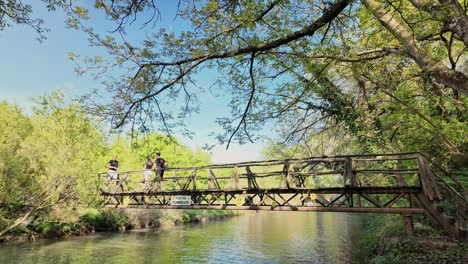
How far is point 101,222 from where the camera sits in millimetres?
27172

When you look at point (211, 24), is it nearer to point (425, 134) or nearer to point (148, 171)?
point (425, 134)

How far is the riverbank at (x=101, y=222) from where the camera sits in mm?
21453

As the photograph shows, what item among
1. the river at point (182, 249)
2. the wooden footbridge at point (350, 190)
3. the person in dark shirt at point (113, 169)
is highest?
the person in dark shirt at point (113, 169)

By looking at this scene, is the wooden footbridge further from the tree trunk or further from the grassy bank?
the tree trunk

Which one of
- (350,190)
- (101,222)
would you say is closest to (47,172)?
(101,222)

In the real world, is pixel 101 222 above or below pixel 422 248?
above

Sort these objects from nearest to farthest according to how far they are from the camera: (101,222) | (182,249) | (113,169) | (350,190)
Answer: (350,190) < (182,249) < (113,169) < (101,222)

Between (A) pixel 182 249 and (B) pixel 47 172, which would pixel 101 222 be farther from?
(A) pixel 182 249

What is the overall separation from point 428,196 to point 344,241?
12.8 meters

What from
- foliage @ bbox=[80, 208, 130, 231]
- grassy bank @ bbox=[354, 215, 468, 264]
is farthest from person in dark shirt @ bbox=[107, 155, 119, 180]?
grassy bank @ bbox=[354, 215, 468, 264]

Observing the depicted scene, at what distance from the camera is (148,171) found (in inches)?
730

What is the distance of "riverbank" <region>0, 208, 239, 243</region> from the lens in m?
21.5

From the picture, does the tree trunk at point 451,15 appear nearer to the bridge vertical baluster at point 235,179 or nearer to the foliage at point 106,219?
the bridge vertical baluster at point 235,179

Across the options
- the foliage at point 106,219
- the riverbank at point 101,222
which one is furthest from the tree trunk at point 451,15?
the foliage at point 106,219
